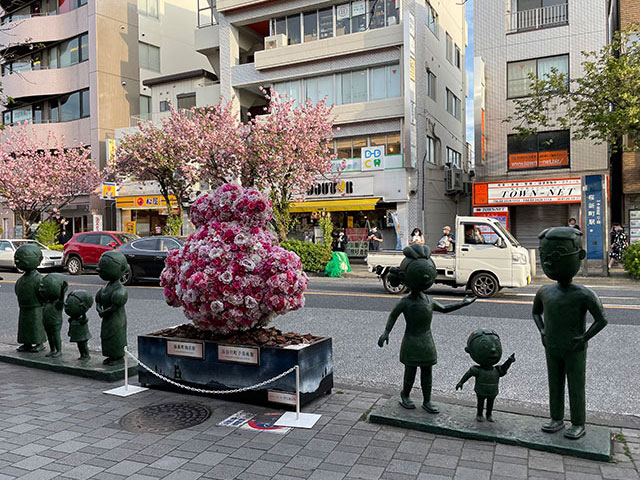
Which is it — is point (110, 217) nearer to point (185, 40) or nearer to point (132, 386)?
point (185, 40)

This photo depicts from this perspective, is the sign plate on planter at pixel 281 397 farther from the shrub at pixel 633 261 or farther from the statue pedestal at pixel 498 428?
the shrub at pixel 633 261

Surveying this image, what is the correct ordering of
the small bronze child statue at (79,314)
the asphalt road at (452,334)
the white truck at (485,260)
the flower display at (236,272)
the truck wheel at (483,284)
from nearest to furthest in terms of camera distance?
the flower display at (236,272)
the asphalt road at (452,334)
the small bronze child statue at (79,314)
the white truck at (485,260)
the truck wheel at (483,284)

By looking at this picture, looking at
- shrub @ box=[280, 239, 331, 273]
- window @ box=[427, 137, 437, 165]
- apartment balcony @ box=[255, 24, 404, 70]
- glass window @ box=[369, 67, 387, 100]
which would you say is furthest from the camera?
window @ box=[427, 137, 437, 165]

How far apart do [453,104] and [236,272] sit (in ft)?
97.8

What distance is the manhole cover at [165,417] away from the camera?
4285 mm

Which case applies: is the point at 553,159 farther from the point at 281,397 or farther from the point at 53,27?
the point at 53,27

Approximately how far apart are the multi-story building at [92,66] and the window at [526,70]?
2111 cm

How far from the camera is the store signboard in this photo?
72.7ft

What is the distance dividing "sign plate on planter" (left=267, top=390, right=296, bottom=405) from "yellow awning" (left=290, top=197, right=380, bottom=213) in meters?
19.9

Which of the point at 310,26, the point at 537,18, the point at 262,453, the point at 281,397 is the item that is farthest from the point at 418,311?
the point at 310,26

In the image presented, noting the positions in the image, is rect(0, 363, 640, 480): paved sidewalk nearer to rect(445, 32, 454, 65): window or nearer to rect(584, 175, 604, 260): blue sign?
rect(584, 175, 604, 260): blue sign

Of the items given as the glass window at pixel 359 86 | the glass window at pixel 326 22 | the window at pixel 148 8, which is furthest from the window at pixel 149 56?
the glass window at pixel 359 86

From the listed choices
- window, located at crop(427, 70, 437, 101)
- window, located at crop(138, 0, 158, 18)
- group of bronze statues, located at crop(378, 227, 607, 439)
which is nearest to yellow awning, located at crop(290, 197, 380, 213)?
window, located at crop(427, 70, 437, 101)

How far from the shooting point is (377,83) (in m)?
25.2
